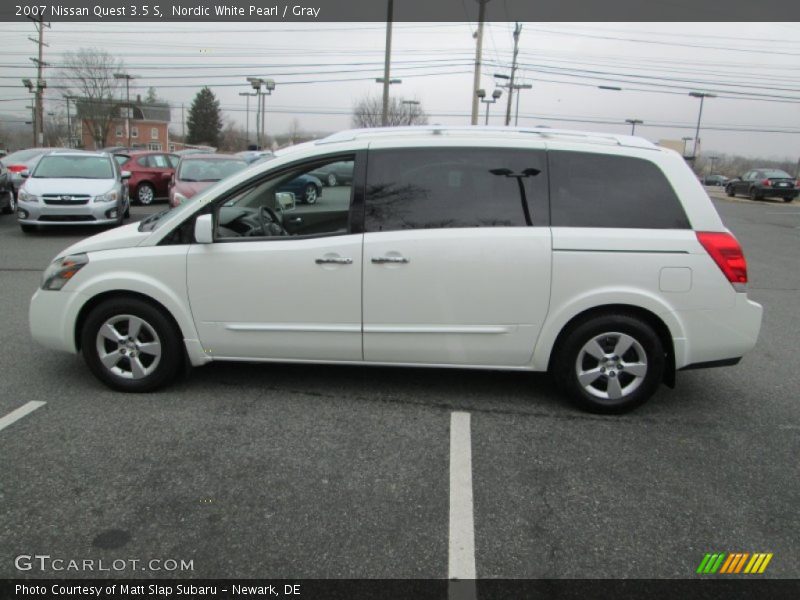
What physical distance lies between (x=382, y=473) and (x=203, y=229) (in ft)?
6.48

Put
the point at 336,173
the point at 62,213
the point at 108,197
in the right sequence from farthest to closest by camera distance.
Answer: the point at 108,197 < the point at 62,213 < the point at 336,173

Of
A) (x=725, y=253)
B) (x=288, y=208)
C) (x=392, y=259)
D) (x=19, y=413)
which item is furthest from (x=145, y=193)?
(x=725, y=253)

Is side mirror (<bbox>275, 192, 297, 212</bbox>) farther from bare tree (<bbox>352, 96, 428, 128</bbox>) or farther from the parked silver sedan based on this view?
bare tree (<bbox>352, 96, 428, 128</bbox>)

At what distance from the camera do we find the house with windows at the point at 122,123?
198 feet

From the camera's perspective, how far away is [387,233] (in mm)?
4047

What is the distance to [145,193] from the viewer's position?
18078mm

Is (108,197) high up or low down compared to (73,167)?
down

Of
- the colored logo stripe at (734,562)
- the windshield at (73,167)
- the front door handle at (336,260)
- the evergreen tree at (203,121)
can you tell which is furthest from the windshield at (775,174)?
the evergreen tree at (203,121)

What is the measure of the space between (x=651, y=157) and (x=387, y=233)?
6.02 feet

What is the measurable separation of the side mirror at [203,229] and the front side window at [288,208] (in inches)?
5.0

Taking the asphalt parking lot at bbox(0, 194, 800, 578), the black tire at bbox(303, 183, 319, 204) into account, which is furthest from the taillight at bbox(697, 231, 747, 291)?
the black tire at bbox(303, 183, 319, 204)

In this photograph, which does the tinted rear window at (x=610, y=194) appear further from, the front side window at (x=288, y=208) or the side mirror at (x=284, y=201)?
the side mirror at (x=284, y=201)

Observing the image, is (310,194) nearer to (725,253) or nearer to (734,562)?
(725,253)

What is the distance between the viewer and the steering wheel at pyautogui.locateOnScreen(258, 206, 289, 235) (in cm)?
442
